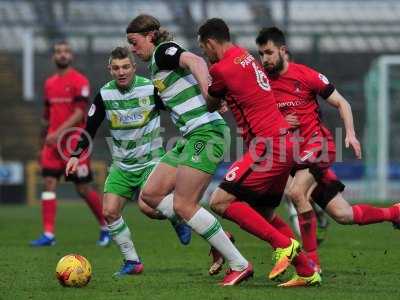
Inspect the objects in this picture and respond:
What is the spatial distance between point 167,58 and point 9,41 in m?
23.5

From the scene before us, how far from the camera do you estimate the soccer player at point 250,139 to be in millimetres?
7449

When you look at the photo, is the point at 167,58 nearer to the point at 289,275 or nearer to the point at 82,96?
the point at 289,275

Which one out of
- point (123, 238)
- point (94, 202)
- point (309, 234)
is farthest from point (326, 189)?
point (94, 202)

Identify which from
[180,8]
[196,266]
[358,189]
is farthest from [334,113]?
[196,266]

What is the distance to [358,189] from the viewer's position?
81.0ft

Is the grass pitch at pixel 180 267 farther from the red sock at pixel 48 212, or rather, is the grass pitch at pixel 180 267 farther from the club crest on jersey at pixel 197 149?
the club crest on jersey at pixel 197 149

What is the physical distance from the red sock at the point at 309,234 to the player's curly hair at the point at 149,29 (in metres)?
1.82

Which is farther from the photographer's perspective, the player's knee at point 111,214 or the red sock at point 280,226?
the player's knee at point 111,214

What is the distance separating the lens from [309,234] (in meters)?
8.61

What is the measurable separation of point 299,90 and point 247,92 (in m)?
1.42

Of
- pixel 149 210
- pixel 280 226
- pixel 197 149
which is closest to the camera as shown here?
pixel 197 149

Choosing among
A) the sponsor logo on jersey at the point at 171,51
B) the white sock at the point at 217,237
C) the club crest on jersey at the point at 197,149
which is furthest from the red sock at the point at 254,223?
the sponsor logo on jersey at the point at 171,51

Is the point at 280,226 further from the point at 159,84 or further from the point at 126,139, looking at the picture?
the point at 126,139

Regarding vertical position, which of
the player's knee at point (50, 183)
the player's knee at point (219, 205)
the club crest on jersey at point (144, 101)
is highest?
the club crest on jersey at point (144, 101)
